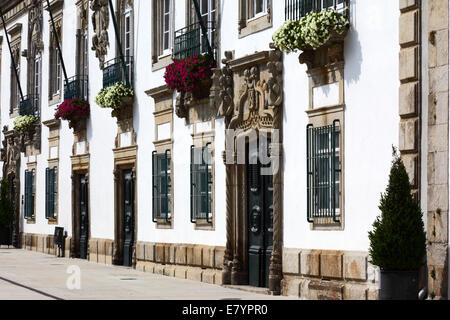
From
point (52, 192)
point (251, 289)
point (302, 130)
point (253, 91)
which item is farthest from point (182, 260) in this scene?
point (52, 192)

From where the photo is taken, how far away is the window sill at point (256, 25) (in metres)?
17.8

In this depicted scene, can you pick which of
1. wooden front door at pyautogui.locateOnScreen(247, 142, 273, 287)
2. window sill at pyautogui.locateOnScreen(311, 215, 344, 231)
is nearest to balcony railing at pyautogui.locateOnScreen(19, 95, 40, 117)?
wooden front door at pyautogui.locateOnScreen(247, 142, 273, 287)

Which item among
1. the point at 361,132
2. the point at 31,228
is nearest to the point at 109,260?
the point at 31,228

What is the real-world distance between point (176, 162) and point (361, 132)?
7.34m

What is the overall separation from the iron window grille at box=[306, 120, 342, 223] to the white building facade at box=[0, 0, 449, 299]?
3 centimetres

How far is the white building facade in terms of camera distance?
1468cm

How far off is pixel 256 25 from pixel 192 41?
2757 mm

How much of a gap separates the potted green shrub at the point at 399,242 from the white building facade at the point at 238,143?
372mm

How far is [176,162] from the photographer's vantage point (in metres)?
21.8

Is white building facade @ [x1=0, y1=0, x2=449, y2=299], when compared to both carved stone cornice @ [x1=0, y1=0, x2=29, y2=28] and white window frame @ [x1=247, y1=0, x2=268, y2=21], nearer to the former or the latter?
white window frame @ [x1=247, y1=0, x2=268, y2=21]

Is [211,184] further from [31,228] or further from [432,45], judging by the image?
[31,228]

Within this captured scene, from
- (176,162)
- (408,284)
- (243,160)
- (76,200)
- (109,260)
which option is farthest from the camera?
(76,200)

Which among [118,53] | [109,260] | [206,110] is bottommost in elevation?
[109,260]

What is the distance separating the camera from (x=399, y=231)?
43.0 feet
